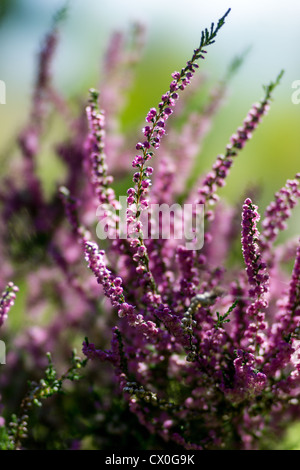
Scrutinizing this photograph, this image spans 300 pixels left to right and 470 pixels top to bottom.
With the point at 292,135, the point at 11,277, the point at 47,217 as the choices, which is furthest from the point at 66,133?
the point at 292,135

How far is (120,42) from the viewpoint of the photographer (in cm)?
A: 170

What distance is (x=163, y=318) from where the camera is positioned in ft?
2.32

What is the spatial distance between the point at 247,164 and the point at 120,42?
980 millimetres

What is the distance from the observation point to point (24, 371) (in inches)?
50.4

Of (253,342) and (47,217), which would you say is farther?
(47,217)

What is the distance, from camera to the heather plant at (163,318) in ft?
2.31

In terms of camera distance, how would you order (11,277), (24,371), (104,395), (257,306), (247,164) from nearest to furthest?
(257,306)
(104,395)
(24,371)
(11,277)
(247,164)

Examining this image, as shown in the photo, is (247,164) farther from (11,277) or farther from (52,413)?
(52,413)

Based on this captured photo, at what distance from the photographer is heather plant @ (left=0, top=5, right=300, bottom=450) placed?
27.8 inches

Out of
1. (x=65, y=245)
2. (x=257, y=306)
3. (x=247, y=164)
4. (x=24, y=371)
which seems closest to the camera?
(x=257, y=306)
